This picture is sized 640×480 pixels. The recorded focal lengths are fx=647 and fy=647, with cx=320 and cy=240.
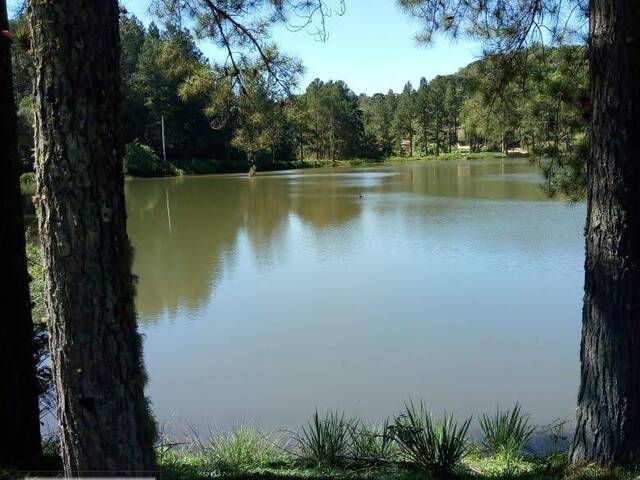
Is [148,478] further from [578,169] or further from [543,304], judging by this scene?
[543,304]

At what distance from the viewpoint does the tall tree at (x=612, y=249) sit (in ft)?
9.38

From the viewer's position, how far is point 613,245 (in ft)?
9.64

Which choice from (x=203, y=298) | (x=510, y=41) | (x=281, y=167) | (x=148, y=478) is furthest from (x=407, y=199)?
(x=281, y=167)

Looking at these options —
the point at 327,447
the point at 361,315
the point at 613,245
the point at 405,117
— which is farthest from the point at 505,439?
the point at 405,117

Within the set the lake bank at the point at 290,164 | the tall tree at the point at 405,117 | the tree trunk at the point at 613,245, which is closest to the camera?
the tree trunk at the point at 613,245

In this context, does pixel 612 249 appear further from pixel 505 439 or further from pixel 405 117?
pixel 405 117

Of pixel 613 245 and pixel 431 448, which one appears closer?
→ pixel 613 245

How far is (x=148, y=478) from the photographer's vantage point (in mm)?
2178

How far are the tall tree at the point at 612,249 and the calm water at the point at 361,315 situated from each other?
2089 mm

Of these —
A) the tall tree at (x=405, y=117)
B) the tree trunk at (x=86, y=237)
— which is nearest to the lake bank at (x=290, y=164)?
the tall tree at (x=405, y=117)

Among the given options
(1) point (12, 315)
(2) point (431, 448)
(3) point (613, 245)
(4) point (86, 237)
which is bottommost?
(2) point (431, 448)

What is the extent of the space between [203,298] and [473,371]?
14.9ft

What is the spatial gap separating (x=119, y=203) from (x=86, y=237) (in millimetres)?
149

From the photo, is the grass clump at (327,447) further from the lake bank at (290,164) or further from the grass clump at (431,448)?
the lake bank at (290,164)
